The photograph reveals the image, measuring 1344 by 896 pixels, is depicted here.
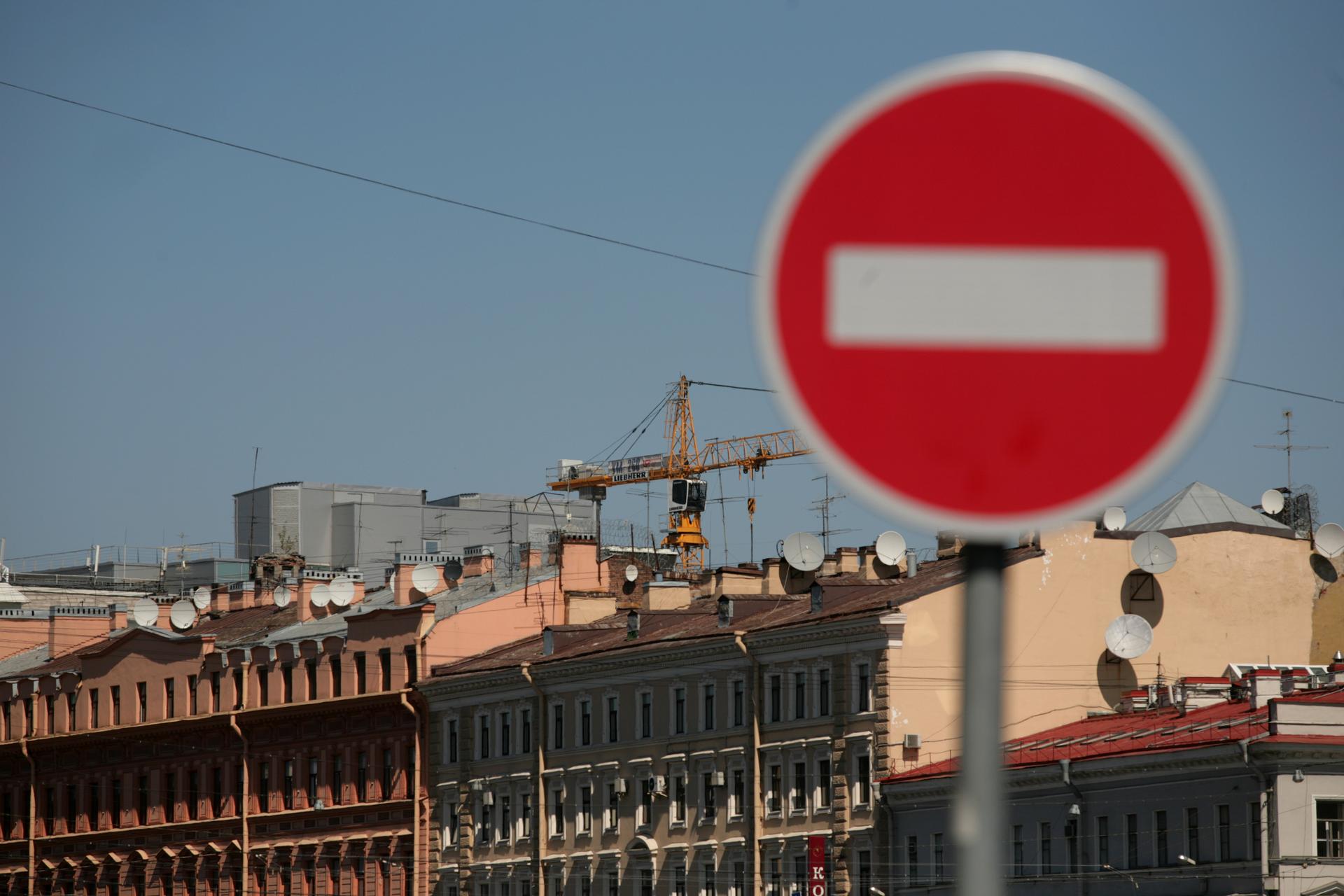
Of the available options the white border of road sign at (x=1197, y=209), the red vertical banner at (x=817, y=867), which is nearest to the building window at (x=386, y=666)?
the red vertical banner at (x=817, y=867)

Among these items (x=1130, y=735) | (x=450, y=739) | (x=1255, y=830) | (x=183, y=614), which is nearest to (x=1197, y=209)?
(x=1255, y=830)

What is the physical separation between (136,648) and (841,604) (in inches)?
967

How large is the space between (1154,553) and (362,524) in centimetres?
4957

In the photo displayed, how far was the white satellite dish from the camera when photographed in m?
48.3

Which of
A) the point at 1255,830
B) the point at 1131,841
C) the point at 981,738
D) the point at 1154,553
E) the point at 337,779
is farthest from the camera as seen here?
the point at 337,779

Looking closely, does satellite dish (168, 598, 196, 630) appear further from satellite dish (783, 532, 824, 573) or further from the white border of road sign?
the white border of road sign

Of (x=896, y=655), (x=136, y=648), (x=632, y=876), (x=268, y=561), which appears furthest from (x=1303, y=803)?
(x=268, y=561)

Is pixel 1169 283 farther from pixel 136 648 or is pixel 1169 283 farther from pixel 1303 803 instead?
pixel 136 648

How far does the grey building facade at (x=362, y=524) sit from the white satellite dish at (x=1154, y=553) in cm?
4581

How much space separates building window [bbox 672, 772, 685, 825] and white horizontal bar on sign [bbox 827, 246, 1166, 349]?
1912 inches

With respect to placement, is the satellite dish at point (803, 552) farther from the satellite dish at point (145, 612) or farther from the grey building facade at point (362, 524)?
the grey building facade at point (362, 524)

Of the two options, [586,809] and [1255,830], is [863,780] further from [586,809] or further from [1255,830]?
[1255,830]

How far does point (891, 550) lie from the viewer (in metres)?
53.6

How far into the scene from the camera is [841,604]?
49.1m
